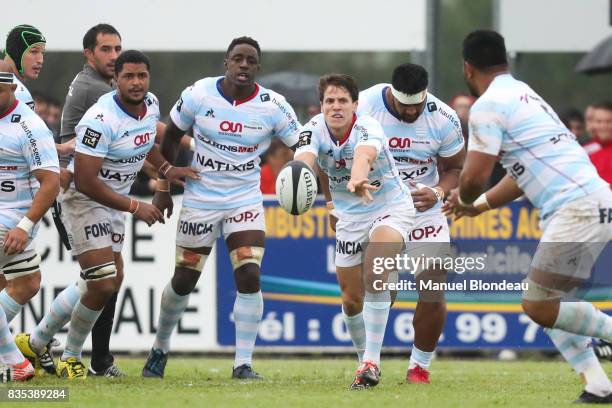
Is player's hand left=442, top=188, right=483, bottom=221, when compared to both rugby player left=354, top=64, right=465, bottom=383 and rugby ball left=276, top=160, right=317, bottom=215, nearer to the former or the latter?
rugby ball left=276, top=160, right=317, bottom=215

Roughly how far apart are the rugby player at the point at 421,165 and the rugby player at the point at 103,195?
5.71 feet

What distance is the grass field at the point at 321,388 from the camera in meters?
9.55

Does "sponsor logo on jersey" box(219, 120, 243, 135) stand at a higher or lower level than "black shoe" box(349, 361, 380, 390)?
higher

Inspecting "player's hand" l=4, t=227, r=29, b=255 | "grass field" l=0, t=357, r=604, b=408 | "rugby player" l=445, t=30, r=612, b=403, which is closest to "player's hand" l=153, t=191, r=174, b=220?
"grass field" l=0, t=357, r=604, b=408

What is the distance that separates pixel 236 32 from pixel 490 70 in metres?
6.30

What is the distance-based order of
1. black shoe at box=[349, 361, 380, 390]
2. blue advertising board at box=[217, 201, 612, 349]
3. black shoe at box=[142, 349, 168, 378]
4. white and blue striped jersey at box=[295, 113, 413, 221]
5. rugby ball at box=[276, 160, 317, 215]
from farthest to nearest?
blue advertising board at box=[217, 201, 612, 349] < black shoe at box=[142, 349, 168, 378] < white and blue striped jersey at box=[295, 113, 413, 221] < black shoe at box=[349, 361, 380, 390] < rugby ball at box=[276, 160, 317, 215]

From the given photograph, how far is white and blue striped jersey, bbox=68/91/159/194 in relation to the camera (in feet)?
37.2

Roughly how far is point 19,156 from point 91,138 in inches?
27.7

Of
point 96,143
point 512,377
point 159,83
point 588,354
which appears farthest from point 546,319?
point 159,83

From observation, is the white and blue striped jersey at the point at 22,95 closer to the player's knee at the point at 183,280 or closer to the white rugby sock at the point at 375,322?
the player's knee at the point at 183,280

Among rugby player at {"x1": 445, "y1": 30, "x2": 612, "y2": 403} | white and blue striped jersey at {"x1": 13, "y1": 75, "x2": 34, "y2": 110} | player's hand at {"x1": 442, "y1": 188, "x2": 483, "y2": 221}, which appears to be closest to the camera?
rugby player at {"x1": 445, "y1": 30, "x2": 612, "y2": 403}

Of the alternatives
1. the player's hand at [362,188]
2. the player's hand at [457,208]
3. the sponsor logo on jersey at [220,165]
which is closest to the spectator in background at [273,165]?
the sponsor logo on jersey at [220,165]

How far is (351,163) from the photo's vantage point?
1088cm

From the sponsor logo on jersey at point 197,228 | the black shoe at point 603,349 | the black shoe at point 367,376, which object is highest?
the sponsor logo on jersey at point 197,228
